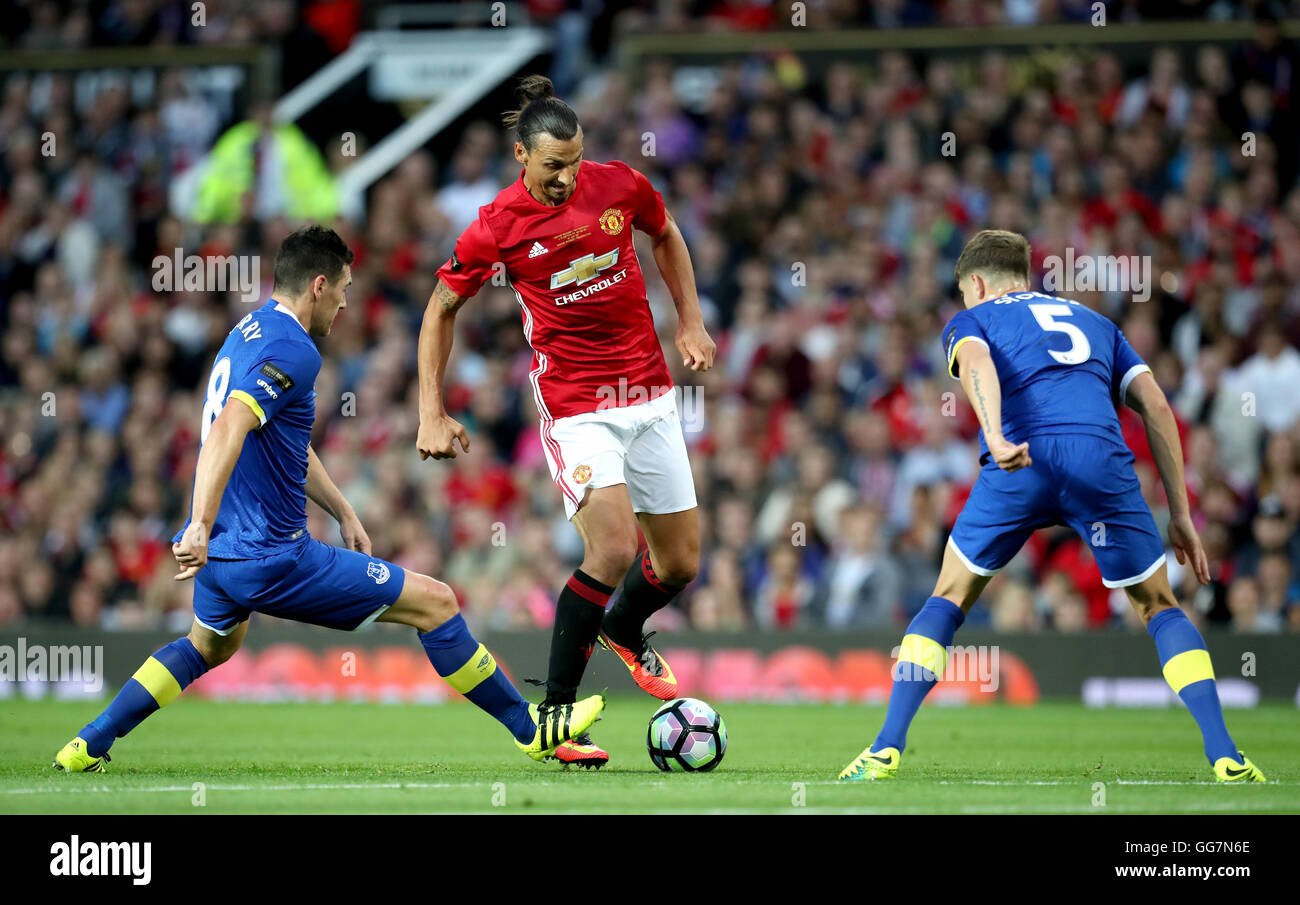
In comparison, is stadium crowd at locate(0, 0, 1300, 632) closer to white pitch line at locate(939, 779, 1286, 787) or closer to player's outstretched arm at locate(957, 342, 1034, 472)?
white pitch line at locate(939, 779, 1286, 787)

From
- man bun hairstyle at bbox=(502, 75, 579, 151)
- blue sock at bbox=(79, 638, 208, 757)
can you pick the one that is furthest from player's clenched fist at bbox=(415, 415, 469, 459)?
blue sock at bbox=(79, 638, 208, 757)


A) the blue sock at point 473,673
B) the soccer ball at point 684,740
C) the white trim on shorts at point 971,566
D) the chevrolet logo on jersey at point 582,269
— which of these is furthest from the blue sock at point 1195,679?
the chevrolet logo on jersey at point 582,269

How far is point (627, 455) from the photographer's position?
7.45m

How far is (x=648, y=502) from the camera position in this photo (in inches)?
297

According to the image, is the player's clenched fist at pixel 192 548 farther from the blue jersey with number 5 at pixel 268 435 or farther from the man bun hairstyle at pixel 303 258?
the man bun hairstyle at pixel 303 258

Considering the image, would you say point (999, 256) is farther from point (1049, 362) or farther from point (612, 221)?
point (612, 221)

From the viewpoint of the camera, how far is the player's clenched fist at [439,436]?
23.2 feet

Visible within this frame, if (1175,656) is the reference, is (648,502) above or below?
above

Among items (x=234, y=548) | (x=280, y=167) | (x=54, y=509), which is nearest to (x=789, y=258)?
(x=280, y=167)

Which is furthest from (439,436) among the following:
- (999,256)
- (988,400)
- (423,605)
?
(999,256)

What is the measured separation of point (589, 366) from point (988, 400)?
1980 mm

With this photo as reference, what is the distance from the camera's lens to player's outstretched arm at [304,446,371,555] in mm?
7117
